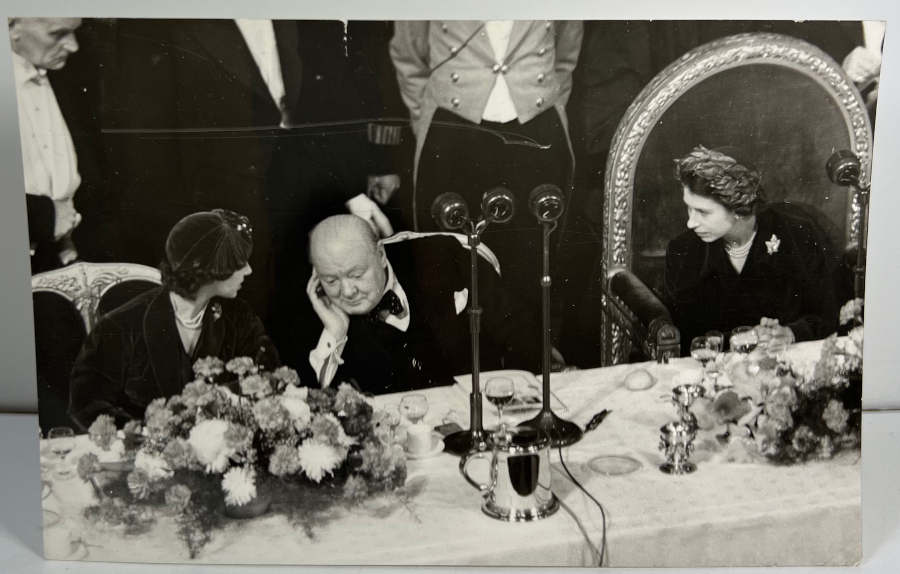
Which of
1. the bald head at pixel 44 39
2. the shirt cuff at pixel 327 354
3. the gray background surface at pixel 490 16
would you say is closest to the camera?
the bald head at pixel 44 39

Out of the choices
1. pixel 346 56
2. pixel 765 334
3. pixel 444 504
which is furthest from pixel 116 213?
pixel 765 334

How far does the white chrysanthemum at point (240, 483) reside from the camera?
171cm

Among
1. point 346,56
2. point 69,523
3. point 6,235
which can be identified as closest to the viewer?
point 346,56

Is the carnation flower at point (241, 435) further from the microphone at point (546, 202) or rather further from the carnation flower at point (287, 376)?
the microphone at point (546, 202)

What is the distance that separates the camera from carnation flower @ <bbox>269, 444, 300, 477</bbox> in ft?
5.62

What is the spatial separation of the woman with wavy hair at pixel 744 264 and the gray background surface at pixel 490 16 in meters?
0.63

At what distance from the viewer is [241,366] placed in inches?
67.6

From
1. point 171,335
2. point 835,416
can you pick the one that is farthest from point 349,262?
point 835,416

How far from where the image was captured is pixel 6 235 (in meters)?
2.40

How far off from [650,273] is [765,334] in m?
0.22

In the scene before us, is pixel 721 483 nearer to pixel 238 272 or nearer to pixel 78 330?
pixel 238 272

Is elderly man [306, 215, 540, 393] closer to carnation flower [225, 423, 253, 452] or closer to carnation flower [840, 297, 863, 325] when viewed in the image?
carnation flower [225, 423, 253, 452]

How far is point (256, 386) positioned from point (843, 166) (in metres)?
1.03

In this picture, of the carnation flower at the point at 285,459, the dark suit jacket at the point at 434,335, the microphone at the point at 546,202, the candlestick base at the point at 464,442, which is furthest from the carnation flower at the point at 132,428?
the microphone at the point at 546,202
